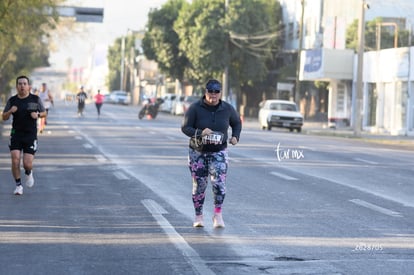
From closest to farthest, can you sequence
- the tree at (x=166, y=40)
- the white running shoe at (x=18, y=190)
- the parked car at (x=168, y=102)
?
the white running shoe at (x=18, y=190)
the parked car at (x=168, y=102)
the tree at (x=166, y=40)

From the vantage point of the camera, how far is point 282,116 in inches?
1911

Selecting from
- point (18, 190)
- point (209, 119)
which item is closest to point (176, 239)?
point (209, 119)

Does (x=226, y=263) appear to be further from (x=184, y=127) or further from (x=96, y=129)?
(x=96, y=129)

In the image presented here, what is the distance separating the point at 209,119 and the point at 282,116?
121 feet

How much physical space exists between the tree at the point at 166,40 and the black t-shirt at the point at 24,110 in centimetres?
6328

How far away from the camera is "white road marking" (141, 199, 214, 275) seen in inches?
358

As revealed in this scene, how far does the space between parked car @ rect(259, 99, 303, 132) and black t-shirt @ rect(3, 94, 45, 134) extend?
33.6 metres

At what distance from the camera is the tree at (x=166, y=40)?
8081 centimetres

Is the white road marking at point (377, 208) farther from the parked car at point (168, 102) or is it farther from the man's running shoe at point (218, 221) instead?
the parked car at point (168, 102)

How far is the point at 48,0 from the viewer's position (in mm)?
37750

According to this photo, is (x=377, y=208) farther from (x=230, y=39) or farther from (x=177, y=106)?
(x=177, y=106)

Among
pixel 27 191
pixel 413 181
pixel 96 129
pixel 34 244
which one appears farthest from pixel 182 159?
pixel 96 129

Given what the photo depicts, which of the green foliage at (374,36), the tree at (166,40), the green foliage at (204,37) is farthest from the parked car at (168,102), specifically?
the green foliage at (374,36)

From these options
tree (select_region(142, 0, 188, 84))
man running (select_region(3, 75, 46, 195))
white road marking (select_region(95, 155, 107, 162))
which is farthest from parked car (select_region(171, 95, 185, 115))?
man running (select_region(3, 75, 46, 195))
